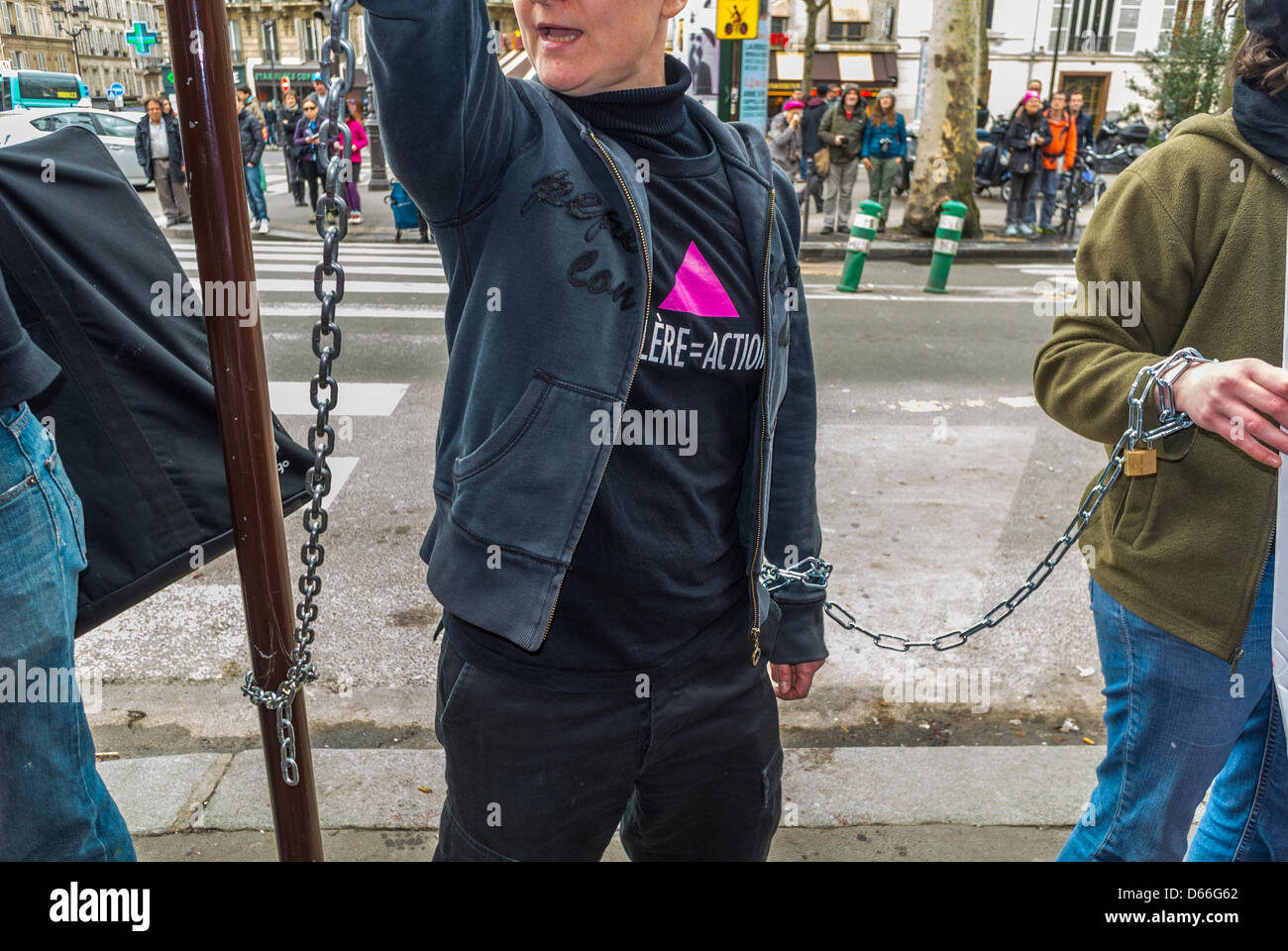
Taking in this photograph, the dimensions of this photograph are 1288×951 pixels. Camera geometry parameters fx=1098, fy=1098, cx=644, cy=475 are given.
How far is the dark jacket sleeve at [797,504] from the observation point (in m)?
2.04

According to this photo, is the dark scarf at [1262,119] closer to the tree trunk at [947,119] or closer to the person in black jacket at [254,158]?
the tree trunk at [947,119]

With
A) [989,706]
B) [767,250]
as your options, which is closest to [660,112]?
[767,250]

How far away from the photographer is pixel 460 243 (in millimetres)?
1591

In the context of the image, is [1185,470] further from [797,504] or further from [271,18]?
[271,18]

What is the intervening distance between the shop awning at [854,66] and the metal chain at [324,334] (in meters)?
44.8

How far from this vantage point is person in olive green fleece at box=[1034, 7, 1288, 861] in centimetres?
192

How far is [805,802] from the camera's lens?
10.4 ft

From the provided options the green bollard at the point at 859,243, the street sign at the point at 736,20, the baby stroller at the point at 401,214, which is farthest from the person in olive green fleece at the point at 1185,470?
the baby stroller at the point at 401,214

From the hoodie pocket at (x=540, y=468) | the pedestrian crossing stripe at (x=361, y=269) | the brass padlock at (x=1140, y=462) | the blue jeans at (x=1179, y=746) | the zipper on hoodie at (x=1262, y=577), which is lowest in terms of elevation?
the pedestrian crossing stripe at (x=361, y=269)

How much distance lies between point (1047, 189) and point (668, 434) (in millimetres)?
17122

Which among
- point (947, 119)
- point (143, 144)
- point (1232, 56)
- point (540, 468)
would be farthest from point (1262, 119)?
point (143, 144)

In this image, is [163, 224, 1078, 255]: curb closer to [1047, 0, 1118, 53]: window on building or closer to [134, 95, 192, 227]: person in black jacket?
[134, 95, 192, 227]: person in black jacket

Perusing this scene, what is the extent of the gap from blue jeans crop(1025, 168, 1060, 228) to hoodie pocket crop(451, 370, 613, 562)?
672 inches
